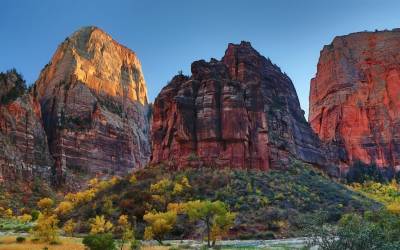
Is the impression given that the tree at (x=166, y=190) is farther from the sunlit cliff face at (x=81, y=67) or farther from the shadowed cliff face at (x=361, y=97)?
the sunlit cliff face at (x=81, y=67)

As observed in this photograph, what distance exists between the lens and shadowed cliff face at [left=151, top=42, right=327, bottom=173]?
88.8m

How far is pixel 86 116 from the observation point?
169 m

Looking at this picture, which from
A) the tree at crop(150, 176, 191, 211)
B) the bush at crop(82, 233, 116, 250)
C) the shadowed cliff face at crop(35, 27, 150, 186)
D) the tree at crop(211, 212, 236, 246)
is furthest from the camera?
the shadowed cliff face at crop(35, 27, 150, 186)

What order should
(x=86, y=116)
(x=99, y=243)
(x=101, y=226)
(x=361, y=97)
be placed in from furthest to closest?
(x=86, y=116) < (x=361, y=97) < (x=101, y=226) < (x=99, y=243)

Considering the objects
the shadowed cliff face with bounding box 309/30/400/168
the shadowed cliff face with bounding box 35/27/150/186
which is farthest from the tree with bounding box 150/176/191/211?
the shadowed cliff face with bounding box 35/27/150/186

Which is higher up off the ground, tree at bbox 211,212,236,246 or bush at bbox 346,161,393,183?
bush at bbox 346,161,393,183

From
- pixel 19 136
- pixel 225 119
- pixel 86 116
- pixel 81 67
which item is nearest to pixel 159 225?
pixel 225 119

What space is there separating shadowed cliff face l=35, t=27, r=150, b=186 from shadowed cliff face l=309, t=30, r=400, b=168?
65.0m

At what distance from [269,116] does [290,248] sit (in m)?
55.8

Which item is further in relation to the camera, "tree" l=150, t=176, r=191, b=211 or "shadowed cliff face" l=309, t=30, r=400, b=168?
"shadowed cliff face" l=309, t=30, r=400, b=168

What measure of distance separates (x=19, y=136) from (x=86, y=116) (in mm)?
31264

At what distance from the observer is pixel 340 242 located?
1033 inches

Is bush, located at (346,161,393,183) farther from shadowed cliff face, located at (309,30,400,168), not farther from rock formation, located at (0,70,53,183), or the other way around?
rock formation, located at (0,70,53,183)

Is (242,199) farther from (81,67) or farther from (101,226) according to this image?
(81,67)
